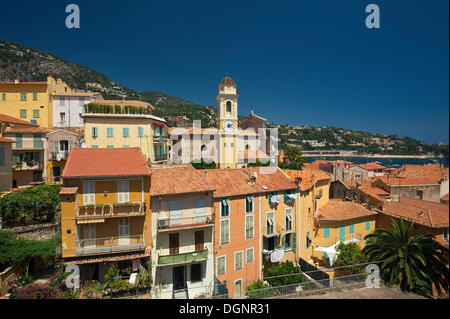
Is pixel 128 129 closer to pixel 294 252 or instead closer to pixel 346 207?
pixel 294 252

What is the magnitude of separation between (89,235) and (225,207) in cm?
723

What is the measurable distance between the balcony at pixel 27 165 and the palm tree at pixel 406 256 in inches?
877

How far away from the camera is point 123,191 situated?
38.4ft

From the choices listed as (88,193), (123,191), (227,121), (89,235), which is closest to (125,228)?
(89,235)

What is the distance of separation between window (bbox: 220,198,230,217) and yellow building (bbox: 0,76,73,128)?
22111 millimetres

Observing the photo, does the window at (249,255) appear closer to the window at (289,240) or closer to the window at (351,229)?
the window at (289,240)

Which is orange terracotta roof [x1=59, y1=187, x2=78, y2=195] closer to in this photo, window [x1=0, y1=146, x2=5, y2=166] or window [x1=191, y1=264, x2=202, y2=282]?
window [x1=191, y1=264, x2=202, y2=282]

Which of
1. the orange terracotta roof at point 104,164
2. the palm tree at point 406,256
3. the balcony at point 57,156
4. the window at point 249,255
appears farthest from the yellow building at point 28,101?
the palm tree at point 406,256

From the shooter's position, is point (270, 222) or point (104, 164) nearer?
point (104, 164)

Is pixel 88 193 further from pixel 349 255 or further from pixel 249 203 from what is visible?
pixel 349 255

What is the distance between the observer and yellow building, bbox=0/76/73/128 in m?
23.8

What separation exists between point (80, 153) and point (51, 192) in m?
4.74

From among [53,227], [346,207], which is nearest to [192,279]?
[53,227]

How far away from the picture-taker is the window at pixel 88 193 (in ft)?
36.8
